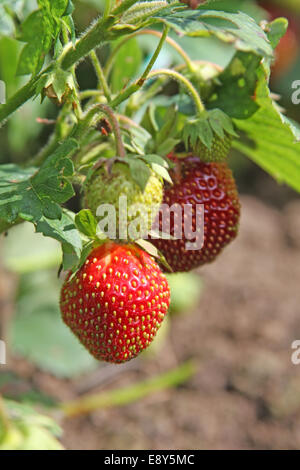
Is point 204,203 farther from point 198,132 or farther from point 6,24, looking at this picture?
point 6,24

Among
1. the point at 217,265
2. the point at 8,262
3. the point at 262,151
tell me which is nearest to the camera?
the point at 262,151

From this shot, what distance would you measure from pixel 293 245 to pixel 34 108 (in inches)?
49.5

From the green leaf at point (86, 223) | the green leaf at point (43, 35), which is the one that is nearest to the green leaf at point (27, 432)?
the green leaf at point (86, 223)

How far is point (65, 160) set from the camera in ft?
2.40

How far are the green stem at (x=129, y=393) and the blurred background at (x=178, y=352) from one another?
14 millimetres

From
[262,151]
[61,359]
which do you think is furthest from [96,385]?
[262,151]

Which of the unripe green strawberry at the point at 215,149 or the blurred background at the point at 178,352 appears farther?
the blurred background at the point at 178,352

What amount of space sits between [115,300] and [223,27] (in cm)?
34

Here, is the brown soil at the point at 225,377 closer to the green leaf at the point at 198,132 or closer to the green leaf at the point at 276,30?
the green leaf at the point at 198,132

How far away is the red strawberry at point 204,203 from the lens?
3.01ft

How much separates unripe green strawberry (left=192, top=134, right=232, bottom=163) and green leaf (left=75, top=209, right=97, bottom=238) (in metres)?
0.19

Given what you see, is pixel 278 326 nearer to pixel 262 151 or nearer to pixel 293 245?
pixel 293 245

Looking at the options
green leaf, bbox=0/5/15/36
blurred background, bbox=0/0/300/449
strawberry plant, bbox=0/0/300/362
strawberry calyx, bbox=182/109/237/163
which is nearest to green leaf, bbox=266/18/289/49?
strawberry plant, bbox=0/0/300/362

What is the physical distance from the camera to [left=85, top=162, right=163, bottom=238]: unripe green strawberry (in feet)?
2.50
